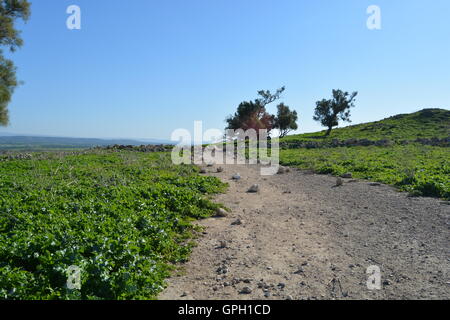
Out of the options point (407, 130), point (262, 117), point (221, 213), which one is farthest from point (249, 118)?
point (221, 213)

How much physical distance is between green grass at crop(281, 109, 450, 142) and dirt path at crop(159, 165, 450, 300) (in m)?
36.0

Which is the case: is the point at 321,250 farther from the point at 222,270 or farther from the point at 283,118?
the point at 283,118

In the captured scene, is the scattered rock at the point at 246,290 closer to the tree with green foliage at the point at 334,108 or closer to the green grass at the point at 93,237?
the green grass at the point at 93,237

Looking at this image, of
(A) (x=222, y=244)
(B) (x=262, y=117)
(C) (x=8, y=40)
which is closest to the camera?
(A) (x=222, y=244)

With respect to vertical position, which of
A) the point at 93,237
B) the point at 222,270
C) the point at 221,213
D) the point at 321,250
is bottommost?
the point at 222,270

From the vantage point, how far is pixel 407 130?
51469 mm

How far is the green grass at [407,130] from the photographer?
46.1 meters

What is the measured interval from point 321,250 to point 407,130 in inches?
2041

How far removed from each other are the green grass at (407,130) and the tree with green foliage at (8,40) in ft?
118

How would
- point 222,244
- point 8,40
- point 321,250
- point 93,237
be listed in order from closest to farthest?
point 93,237 < point 321,250 < point 222,244 < point 8,40
